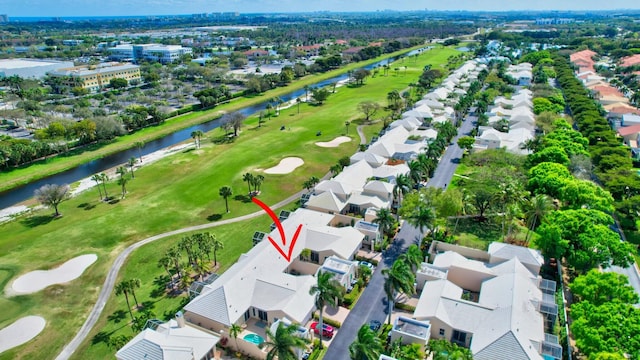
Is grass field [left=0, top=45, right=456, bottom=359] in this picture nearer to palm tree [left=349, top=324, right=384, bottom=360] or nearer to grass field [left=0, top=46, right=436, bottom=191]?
grass field [left=0, top=46, right=436, bottom=191]

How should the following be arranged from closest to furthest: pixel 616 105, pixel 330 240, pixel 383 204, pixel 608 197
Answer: pixel 330 240, pixel 608 197, pixel 383 204, pixel 616 105

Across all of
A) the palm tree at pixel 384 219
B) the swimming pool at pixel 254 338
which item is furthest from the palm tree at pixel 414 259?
the swimming pool at pixel 254 338

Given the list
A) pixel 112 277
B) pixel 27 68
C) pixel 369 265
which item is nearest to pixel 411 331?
pixel 369 265

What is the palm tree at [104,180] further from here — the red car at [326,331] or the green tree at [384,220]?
the red car at [326,331]

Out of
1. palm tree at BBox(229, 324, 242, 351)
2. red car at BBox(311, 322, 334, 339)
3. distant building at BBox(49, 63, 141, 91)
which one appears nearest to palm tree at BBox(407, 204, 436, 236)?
red car at BBox(311, 322, 334, 339)

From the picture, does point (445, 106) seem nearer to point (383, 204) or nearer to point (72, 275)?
point (383, 204)

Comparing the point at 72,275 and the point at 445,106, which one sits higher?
the point at 445,106

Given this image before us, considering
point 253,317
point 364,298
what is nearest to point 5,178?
point 253,317
